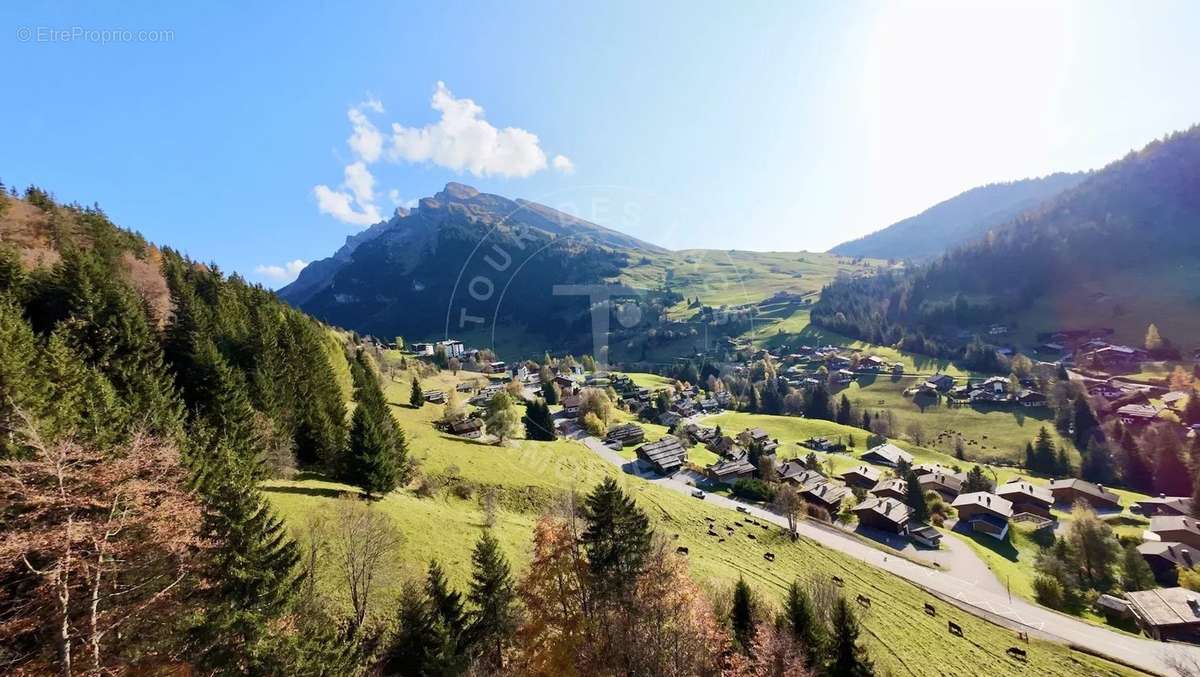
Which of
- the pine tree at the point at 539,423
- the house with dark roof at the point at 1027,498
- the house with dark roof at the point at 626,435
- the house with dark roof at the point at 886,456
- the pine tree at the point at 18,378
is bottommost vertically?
the house with dark roof at the point at 1027,498

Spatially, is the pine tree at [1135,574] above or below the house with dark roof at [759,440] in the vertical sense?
below

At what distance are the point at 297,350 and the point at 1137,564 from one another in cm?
10690

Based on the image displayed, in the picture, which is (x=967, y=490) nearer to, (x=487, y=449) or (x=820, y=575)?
(x=820, y=575)

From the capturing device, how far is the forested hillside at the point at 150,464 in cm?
1478

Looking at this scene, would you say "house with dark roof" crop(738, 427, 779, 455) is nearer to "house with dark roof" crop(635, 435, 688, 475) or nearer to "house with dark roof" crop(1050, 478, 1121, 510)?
"house with dark roof" crop(635, 435, 688, 475)

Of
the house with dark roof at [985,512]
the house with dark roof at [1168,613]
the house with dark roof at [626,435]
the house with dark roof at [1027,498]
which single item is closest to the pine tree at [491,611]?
the house with dark roof at [1168,613]

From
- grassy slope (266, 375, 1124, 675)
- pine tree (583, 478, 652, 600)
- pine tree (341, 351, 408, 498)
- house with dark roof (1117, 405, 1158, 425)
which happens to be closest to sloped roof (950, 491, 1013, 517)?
grassy slope (266, 375, 1124, 675)

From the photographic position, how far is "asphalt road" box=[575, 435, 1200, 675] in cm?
4025

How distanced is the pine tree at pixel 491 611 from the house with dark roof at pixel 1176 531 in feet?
329

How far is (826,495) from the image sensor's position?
79312mm

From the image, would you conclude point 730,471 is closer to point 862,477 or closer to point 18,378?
point 862,477

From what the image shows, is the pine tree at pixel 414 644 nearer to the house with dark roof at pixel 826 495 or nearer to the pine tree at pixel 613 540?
the pine tree at pixel 613 540

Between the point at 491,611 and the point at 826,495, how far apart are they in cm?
6962

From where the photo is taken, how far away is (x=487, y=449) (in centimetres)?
6825
